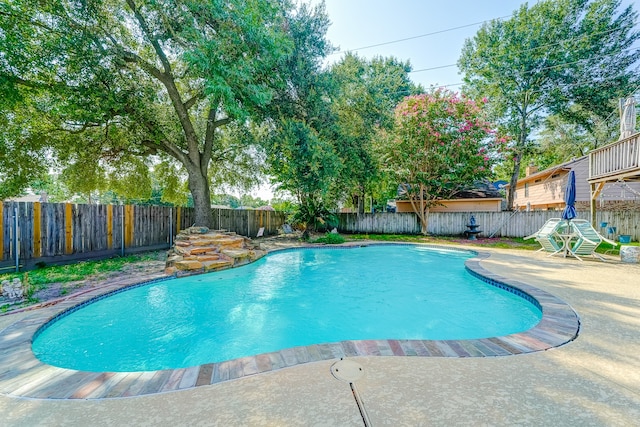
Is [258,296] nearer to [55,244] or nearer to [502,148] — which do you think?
[55,244]

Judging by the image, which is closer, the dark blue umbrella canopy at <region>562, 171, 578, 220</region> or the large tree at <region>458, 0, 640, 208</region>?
the dark blue umbrella canopy at <region>562, 171, 578, 220</region>

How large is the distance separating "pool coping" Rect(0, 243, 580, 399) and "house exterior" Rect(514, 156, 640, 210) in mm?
15563

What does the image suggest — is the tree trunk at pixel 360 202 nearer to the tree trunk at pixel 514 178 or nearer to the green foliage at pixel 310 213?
the green foliage at pixel 310 213

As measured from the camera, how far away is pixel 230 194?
14.3 meters

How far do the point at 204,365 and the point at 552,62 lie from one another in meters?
21.4

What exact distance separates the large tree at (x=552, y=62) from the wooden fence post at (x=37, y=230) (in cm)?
2117

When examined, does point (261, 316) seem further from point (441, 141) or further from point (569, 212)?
point (441, 141)

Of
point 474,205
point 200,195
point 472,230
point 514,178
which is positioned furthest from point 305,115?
point 514,178

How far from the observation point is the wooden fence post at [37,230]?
6238mm

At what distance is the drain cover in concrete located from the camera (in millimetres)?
2023

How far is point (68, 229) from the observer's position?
690 cm

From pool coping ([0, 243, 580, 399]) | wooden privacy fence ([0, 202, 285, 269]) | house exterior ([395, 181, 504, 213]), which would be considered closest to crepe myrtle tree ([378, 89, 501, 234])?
house exterior ([395, 181, 504, 213])

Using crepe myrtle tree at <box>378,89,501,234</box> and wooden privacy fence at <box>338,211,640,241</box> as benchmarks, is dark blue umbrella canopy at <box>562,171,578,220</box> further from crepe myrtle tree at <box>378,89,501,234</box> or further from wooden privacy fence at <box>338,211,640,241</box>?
wooden privacy fence at <box>338,211,640,241</box>

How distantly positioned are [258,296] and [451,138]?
11.5 m
